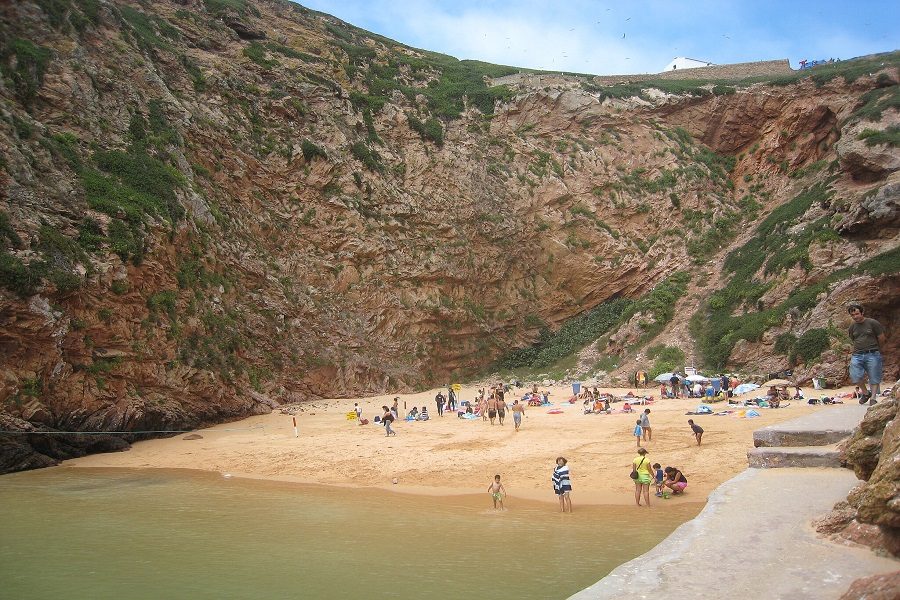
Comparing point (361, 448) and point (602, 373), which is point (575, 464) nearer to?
point (361, 448)

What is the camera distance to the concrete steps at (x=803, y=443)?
24.0ft

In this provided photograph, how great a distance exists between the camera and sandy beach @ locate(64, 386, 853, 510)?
1320 cm

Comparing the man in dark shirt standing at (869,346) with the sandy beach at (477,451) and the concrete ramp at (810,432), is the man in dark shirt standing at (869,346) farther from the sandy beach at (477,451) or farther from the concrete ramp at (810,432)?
the sandy beach at (477,451)

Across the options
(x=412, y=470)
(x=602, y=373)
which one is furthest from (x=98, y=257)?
(x=602, y=373)

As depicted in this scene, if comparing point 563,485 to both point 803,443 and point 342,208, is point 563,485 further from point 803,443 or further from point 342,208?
point 342,208

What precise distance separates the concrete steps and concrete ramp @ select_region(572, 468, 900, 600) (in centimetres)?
88

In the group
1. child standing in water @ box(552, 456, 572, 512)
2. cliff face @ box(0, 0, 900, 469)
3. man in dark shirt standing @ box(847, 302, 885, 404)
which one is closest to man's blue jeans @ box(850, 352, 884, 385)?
man in dark shirt standing @ box(847, 302, 885, 404)

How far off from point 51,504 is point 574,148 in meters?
37.9

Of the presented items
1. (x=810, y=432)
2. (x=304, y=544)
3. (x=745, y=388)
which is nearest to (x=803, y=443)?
(x=810, y=432)

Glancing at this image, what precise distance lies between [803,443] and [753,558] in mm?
4206

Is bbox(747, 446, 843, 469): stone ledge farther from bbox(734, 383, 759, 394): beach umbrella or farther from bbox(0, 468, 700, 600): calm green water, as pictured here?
bbox(734, 383, 759, 394): beach umbrella

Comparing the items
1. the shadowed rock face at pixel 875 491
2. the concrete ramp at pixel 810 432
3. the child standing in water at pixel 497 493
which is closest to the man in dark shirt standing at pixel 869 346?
the concrete ramp at pixel 810 432

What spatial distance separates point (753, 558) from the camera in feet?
A: 15.1

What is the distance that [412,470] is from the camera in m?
15.4
